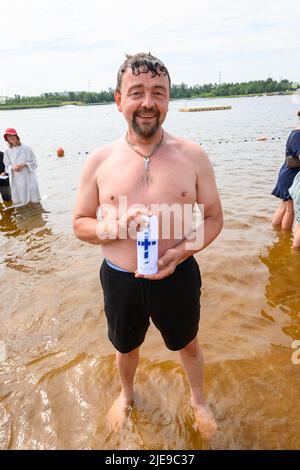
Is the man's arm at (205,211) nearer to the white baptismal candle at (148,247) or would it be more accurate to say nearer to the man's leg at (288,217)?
the white baptismal candle at (148,247)

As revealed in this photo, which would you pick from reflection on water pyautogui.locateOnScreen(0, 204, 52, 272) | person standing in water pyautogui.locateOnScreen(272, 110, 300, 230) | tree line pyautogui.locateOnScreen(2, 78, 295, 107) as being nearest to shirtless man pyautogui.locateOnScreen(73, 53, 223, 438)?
person standing in water pyautogui.locateOnScreen(272, 110, 300, 230)

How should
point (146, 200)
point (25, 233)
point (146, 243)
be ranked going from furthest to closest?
point (25, 233), point (146, 200), point (146, 243)

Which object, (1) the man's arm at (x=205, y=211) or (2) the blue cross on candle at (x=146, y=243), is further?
(1) the man's arm at (x=205, y=211)

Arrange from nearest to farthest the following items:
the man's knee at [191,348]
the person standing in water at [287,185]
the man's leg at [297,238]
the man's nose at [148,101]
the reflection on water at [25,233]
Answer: the man's nose at [148,101]
the man's knee at [191,348]
the person standing in water at [287,185]
the man's leg at [297,238]
the reflection on water at [25,233]

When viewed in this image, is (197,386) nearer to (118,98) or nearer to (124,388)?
(124,388)

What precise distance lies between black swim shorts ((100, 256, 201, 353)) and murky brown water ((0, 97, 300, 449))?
907 millimetres

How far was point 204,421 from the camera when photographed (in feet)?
9.02

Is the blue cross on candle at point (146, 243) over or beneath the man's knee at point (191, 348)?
Result: over

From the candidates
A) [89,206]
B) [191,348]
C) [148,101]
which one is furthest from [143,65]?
[191,348]

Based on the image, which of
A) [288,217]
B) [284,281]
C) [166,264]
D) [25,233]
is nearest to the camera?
[166,264]

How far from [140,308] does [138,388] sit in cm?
125

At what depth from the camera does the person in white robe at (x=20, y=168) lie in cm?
920

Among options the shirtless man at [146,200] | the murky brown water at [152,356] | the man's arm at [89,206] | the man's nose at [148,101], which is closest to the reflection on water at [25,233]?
the murky brown water at [152,356]

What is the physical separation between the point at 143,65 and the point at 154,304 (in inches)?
61.9
